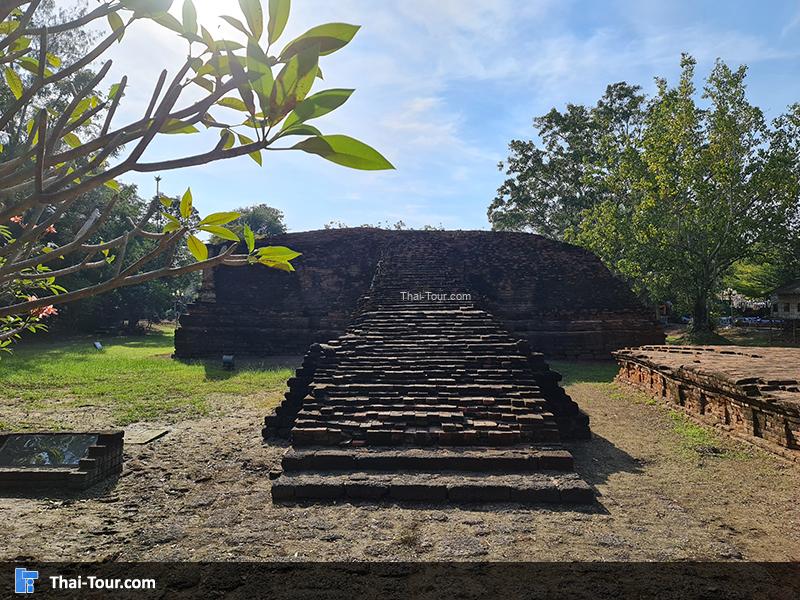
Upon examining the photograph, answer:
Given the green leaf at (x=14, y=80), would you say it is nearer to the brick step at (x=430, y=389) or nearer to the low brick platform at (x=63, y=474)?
the low brick platform at (x=63, y=474)

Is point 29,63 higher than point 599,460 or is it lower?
higher

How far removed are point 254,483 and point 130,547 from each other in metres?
1.34

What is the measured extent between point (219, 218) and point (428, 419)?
4184mm

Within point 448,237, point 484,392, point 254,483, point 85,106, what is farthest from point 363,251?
point 85,106

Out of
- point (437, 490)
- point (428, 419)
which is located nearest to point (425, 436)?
point (428, 419)

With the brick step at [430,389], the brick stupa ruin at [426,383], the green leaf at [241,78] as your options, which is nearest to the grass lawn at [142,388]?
the brick stupa ruin at [426,383]

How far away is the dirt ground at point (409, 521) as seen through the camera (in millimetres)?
3338

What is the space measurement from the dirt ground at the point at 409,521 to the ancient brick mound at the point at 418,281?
789 cm

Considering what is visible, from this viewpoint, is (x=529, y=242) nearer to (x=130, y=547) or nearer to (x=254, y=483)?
(x=254, y=483)

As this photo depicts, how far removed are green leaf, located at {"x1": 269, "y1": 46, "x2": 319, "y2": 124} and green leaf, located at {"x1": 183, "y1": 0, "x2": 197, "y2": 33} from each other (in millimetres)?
379

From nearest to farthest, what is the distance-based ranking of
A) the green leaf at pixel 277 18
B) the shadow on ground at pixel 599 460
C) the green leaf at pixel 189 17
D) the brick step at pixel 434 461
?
1. the green leaf at pixel 277 18
2. the green leaf at pixel 189 17
3. the brick step at pixel 434 461
4. the shadow on ground at pixel 599 460

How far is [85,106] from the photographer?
6.15 feet

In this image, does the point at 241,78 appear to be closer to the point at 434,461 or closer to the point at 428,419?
the point at 434,461

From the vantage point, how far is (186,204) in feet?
5.51
